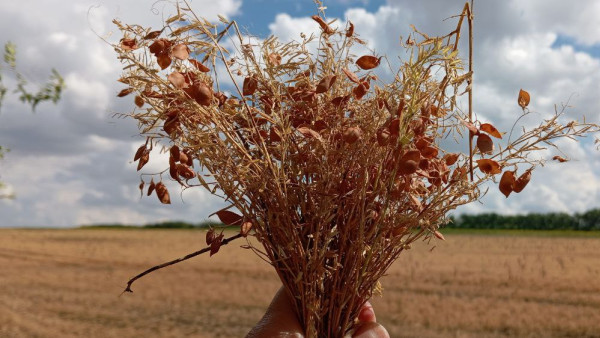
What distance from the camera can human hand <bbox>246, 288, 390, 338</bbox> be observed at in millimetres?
1491

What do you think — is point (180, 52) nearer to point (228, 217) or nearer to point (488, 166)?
point (228, 217)

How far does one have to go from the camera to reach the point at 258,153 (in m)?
1.47

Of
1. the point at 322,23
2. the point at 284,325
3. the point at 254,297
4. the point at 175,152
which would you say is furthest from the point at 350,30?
the point at 254,297

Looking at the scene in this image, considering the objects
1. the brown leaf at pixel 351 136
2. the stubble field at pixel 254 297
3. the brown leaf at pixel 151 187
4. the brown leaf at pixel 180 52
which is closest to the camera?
the brown leaf at pixel 351 136

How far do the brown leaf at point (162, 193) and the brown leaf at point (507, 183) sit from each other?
922 millimetres

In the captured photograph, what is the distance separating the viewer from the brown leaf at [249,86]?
1511 mm

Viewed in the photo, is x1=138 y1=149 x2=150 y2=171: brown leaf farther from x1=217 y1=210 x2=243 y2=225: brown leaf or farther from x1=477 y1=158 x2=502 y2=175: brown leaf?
x1=477 y1=158 x2=502 y2=175: brown leaf

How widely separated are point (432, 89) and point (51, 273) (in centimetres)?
1637

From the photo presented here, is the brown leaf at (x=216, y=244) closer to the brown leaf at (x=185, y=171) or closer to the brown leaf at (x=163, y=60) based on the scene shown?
the brown leaf at (x=185, y=171)

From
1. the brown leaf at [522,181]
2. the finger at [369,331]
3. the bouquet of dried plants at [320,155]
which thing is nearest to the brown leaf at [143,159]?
the bouquet of dried plants at [320,155]

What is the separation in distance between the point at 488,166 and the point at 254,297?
1068 centimetres

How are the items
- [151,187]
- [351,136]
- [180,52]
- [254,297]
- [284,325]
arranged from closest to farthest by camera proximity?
[351,136]
[180,52]
[284,325]
[151,187]
[254,297]

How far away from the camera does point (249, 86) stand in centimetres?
151

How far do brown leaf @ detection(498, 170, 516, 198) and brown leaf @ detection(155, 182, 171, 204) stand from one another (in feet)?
3.02
